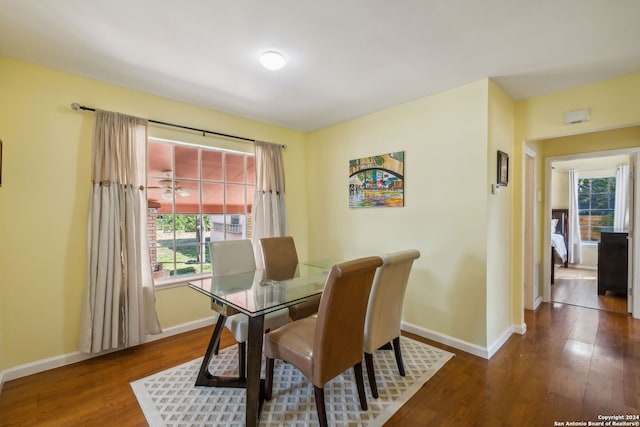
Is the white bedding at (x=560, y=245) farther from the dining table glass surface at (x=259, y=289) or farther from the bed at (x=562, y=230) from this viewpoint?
the dining table glass surface at (x=259, y=289)

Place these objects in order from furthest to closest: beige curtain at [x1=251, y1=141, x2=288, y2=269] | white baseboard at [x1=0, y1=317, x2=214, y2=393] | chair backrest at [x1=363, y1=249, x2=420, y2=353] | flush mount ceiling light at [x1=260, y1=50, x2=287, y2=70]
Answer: beige curtain at [x1=251, y1=141, x2=288, y2=269], white baseboard at [x1=0, y1=317, x2=214, y2=393], flush mount ceiling light at [x1=260, y1=50, x2=287, y2=70], chair backrest at [x1=363, y1=249, x2=420, y2=353]

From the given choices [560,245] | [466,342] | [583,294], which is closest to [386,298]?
[466,342]

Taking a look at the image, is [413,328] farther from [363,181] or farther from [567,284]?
[567,284]

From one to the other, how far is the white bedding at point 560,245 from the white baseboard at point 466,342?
3506 millimetres

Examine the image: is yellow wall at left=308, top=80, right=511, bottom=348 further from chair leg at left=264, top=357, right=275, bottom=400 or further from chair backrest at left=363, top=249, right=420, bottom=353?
chair leg at left=264, top=357, right=275, bottom=400

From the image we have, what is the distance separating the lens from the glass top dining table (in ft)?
5.36

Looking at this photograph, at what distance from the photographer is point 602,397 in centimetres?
191

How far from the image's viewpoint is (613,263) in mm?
4027

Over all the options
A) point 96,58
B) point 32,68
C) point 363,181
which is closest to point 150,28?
point 96,58

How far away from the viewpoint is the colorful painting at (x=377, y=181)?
3086 millimetres

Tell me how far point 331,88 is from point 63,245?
107 inches

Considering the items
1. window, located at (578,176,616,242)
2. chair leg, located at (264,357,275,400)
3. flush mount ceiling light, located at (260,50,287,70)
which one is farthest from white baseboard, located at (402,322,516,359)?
window, located at (578,176,616,242)

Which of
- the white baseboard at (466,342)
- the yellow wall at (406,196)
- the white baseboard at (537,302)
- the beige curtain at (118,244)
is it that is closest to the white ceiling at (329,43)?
the yellow wall at (406,196)

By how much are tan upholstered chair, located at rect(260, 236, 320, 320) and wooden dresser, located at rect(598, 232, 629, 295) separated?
14.4ft
